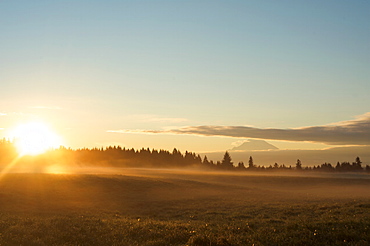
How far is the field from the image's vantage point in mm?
14930

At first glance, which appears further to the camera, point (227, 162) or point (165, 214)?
point (227, 162)

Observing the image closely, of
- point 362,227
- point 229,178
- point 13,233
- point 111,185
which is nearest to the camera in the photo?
point 362,227

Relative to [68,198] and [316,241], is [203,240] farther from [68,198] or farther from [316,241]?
[68,198]

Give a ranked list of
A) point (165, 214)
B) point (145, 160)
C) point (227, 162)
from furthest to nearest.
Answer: point (145, 160) < point (227, 162) < point (165, 214)

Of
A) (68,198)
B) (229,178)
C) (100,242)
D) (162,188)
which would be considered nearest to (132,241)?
(100,242)

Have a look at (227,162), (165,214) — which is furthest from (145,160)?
(165,214)

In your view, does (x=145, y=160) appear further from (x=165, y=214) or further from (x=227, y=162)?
(x=165, y=214)

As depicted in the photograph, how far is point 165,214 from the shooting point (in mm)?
32812

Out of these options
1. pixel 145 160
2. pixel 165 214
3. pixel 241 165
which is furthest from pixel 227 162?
pixel 165 214

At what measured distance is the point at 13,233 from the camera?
56.8 feet

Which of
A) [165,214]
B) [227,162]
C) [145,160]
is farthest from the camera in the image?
[145,160]

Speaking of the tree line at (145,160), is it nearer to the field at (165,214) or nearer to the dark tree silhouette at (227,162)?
the dark tree silhouette at (227,162)

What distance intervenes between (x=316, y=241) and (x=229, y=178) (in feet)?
264

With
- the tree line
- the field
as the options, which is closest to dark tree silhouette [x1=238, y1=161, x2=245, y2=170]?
the tree line
